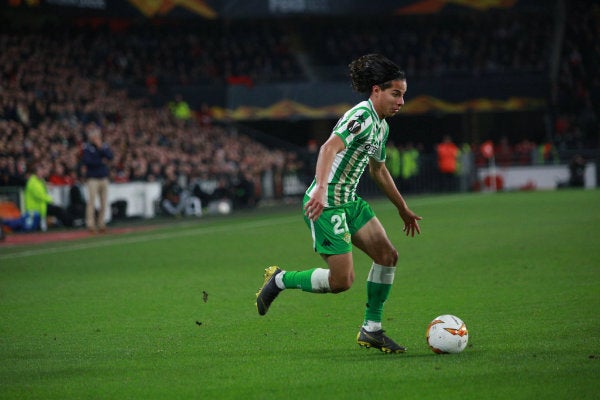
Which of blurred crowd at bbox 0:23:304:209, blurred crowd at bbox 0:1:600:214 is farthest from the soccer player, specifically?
blurred crowd at bbox 0:1:600:214

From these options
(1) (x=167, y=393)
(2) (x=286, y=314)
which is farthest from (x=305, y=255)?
(1) (x=167, y=393)

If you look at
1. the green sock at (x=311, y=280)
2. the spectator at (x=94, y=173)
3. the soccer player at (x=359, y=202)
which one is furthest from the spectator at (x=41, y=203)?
the soccer player at (x=359, y=202)

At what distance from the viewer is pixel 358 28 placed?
46781 millimetres

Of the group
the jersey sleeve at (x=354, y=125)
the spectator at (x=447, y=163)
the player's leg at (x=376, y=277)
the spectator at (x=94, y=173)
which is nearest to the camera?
the jersey sleeve at (x=354, y=125)

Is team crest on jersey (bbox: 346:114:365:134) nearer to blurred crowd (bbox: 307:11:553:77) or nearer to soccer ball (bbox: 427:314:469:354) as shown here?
soccer ball (bbox: 427:314:469:354)

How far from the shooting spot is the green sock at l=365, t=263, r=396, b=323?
282 inches

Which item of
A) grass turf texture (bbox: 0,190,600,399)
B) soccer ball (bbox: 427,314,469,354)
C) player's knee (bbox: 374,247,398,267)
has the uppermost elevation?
player's knee (bbox: 374,247,398,267)

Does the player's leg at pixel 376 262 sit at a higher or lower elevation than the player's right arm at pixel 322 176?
lower

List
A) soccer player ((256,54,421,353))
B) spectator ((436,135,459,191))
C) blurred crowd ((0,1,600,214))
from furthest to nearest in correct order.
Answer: spectator ((436,135,459,191)), blurred crowd ((0,1,600,214)), soccer player ((256,54,421,353))

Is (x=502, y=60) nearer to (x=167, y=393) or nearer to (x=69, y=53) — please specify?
(x=69, y=53)

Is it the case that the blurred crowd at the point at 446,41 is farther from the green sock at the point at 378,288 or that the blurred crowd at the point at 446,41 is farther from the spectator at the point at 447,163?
the green sock at the point at 378,288

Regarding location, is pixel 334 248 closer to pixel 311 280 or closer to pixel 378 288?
pixel 311 280

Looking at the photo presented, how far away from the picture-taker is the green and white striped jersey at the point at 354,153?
269 inches

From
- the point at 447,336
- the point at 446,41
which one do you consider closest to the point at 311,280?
the point at 447,336
